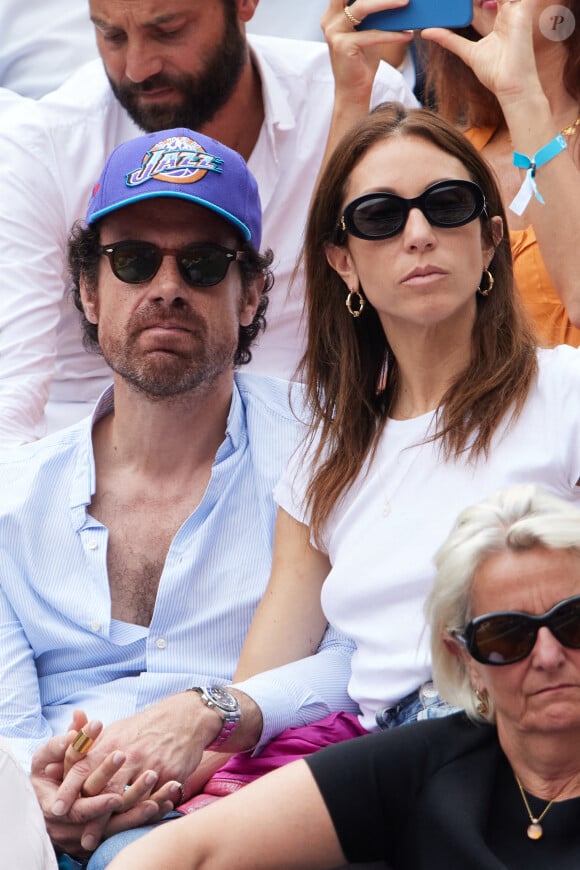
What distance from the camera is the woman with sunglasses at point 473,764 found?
1984mm

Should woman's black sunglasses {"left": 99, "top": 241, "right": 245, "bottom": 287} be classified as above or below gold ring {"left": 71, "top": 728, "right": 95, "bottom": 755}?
above

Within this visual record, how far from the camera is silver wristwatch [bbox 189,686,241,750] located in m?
2.59

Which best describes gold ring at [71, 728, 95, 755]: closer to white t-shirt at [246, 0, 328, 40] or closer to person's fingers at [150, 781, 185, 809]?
person's fingers at [150, 781, 185, 809]

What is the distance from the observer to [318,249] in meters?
2.92

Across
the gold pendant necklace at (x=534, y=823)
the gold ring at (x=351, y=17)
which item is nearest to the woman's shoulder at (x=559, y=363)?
the gold pendant necklace at (x=534, y=823)

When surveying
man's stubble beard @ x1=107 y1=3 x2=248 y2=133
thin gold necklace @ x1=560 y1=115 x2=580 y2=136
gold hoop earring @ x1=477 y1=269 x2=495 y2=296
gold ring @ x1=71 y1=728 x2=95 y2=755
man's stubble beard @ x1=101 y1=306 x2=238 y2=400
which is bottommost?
gold ring @ x1=71 y1=728 x2=95 y2=755

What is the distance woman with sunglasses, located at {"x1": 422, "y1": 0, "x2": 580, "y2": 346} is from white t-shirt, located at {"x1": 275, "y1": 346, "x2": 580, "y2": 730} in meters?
0.36

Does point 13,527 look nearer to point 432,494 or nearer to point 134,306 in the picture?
point 134,306

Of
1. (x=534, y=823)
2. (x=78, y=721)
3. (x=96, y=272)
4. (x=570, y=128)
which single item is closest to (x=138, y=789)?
(x=78, y=721)

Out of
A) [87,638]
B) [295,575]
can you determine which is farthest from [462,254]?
[87,638]

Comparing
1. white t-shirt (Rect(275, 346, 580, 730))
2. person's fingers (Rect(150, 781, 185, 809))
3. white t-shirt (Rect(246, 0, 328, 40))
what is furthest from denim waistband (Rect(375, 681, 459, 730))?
white t-shirt (Rect(246, 0, 328, 40))

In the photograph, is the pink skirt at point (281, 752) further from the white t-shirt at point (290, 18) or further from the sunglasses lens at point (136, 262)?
the white t-shirt at point (290, 18)

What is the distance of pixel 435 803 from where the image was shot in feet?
6.72

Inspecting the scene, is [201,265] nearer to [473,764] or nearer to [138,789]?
[138,789]
